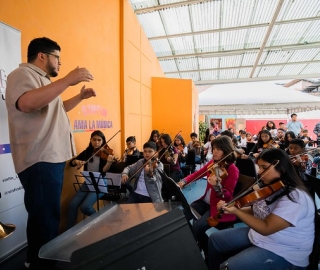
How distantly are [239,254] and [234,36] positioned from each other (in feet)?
21.3

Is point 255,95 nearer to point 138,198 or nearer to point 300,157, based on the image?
point 300,157

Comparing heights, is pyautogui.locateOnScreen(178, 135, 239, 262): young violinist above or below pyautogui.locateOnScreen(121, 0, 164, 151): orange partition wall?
below

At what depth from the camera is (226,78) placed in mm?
9680

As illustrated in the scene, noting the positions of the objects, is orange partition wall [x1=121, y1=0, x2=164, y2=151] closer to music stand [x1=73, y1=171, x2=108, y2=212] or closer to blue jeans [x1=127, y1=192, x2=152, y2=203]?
blue jeans [x1=127, y1=192, x2=152, y2=203]

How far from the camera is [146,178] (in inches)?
96.5

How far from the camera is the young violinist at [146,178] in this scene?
2369 mm

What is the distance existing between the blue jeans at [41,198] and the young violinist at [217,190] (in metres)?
1.11

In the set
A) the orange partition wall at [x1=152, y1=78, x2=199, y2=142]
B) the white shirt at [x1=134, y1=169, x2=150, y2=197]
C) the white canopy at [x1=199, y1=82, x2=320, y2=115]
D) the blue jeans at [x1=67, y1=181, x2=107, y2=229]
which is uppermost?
the white canopy at [x1=199, y1=82, x2=320, y2=115]

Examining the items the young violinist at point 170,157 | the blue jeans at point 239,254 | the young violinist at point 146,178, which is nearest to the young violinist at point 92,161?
the young violinist at point 146,178

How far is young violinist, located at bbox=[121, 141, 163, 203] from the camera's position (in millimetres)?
2369

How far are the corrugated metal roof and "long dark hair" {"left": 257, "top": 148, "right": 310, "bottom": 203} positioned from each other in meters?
4.62

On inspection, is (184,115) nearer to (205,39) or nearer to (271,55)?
(205,39)

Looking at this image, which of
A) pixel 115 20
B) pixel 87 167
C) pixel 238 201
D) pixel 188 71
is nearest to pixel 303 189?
pixel 238 201

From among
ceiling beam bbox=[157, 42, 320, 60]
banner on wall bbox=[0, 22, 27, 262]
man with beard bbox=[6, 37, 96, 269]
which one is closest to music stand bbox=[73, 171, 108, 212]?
banner on wall bbox=[0, 22, 27, 262]
